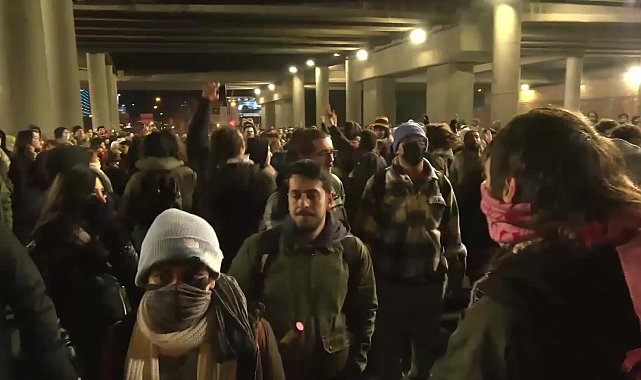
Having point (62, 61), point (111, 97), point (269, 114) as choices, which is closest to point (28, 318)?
point (62, 61)

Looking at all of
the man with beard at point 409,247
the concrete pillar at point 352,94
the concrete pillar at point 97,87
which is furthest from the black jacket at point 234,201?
the concrete pillar at point 97,87

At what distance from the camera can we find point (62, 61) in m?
19.8

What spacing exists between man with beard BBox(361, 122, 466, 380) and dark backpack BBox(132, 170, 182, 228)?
5.16 ft

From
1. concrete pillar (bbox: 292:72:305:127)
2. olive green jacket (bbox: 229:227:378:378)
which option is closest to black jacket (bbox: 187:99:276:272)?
olive green jacket (bbox: 229:227:378:378)

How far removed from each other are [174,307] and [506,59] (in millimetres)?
19606

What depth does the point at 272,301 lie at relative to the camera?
3.27m

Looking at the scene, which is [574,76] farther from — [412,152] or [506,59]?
[412,152]

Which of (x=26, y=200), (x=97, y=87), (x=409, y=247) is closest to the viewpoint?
(x=409, y=247)

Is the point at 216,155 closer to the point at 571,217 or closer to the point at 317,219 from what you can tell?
the point at 317,219

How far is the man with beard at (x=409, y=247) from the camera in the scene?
14.7ft

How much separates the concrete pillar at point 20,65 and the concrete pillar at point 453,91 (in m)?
14.7

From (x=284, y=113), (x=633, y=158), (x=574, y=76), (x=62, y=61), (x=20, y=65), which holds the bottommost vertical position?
(x=284, y=113)

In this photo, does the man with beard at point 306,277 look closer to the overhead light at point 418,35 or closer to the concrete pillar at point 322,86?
the overhead light at point 418,35

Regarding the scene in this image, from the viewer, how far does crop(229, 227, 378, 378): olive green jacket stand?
3.27m
